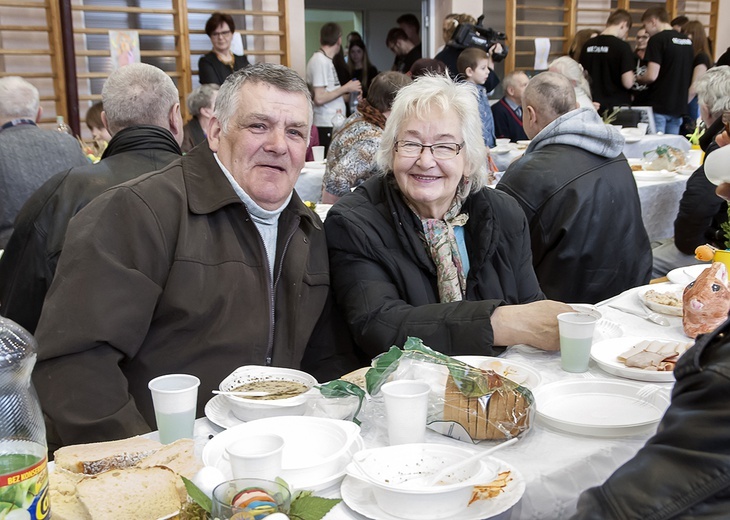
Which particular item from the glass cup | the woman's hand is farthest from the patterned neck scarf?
the glass cup

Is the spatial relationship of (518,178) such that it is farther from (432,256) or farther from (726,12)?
(726,12)

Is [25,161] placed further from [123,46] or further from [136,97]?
[123,46]

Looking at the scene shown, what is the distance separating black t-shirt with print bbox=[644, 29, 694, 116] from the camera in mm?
8633

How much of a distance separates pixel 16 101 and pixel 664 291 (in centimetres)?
319

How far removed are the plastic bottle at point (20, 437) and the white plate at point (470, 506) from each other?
43cm

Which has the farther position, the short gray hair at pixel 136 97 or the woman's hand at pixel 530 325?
the short gray hair at pixel 136 97

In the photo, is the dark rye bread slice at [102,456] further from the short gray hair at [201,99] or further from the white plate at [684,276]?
the short gray hair at [201,99]

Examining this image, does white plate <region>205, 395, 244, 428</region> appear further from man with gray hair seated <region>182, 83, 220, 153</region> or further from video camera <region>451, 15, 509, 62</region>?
video camera <region>451, 15, 509, 62</region>

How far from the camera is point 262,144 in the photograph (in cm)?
199

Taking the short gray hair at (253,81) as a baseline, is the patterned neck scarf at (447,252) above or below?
below

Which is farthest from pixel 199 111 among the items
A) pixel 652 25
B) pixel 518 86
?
pixel 652 25

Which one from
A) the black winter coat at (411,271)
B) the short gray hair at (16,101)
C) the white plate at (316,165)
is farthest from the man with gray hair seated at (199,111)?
the black winter coat at (411,271)

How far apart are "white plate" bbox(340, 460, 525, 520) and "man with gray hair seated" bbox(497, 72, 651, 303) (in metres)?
1.92

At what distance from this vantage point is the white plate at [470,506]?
43.2 inches
